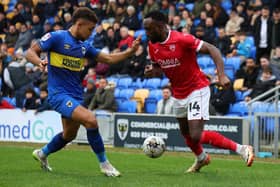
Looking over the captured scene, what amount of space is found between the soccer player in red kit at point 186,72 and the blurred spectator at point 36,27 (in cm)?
1650

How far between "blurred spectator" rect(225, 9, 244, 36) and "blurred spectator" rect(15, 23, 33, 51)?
8797mm

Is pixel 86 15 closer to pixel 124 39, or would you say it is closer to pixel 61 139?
pixel 61 139

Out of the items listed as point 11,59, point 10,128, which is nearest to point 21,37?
point 11,59

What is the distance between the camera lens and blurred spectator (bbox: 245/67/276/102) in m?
17.0

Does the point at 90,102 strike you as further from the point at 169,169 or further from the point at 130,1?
the point at 169,169

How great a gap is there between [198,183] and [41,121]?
11344 millimetres

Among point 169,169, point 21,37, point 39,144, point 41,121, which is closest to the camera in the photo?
point 169,169

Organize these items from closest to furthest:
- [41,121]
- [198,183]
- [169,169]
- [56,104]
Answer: [198,183] < [56,104] < [169,169] < [41,121]

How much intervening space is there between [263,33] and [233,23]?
160cm

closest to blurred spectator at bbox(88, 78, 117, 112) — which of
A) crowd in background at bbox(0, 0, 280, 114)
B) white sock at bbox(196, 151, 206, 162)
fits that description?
crowd in background at bbox(0, 0, 280, 114)

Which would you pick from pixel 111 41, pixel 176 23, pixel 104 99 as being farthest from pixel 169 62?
pixel 111 41

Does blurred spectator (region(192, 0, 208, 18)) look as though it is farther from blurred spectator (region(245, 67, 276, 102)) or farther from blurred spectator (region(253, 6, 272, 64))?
blurred spectator (region(245, 67, 276, 102))

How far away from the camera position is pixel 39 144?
18.4 metres

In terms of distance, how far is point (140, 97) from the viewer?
20.5 metres
